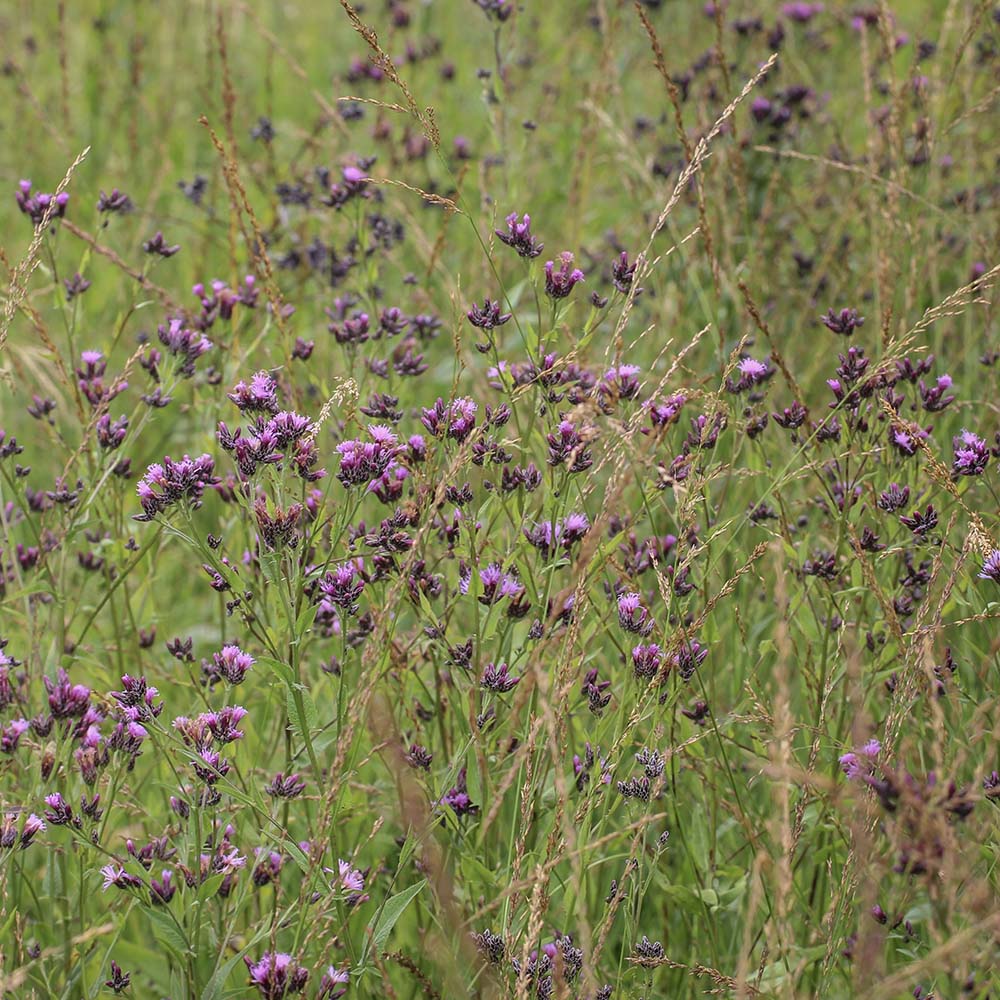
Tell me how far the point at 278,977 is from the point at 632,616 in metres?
0.86

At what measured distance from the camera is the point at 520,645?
298 cm

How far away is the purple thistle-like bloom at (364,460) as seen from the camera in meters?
2.07

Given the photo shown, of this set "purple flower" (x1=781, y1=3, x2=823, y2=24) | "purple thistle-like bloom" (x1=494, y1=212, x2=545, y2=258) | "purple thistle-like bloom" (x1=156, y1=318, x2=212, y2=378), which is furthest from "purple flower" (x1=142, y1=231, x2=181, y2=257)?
"purple flower" (x1=781, y1=3, x2=823, y2=24)

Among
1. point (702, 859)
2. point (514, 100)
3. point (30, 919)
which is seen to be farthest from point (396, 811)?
point (514, 100)

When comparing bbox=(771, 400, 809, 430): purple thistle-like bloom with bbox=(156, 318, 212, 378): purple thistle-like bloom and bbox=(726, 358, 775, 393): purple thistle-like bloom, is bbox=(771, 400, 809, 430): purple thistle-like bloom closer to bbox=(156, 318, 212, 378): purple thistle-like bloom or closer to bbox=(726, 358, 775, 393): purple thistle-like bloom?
bbox=(726, 358, 775, 393): purple thistle-like bloom

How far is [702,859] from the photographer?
2.49 metres

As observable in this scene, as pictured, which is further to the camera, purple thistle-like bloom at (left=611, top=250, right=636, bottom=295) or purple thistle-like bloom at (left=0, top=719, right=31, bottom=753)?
purple thistle-like bloom at (left=611, top=250, right=636, bottom=295)

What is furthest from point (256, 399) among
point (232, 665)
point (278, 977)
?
point (278, 977)

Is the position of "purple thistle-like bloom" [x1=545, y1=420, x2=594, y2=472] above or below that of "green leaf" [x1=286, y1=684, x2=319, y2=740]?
above

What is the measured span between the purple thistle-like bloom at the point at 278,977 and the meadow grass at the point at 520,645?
0.01 meters

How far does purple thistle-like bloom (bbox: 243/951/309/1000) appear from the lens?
1927 millimetres

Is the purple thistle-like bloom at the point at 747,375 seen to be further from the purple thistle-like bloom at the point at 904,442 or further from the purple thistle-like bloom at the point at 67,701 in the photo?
the purple thistle-like bloom at the point at 67,701

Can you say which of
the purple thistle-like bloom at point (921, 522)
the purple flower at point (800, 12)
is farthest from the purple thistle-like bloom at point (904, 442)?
the purple flower at point (800, 12)

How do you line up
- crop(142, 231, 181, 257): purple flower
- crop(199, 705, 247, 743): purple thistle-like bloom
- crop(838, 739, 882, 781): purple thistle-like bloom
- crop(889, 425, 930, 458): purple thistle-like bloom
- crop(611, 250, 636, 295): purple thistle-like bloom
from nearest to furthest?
1. crop(838, 739, 882, 781): purple thistle-like bloom
2. crop(199, 705, 247, 743): purple thistle-like bloom
3. crop(889, 425, 930, 458): purple thistle-like bloom
4. crop(611, 250, 636, 295): purple thistle-like bloom
5. crop(142, 231, 181, 257): purple flower
